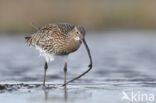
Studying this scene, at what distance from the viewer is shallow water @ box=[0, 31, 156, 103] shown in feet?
44.9

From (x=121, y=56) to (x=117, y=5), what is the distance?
36.5ft

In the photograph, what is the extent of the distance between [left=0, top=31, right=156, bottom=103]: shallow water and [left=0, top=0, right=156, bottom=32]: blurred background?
3.16 ft

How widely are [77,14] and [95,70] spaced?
36.5ft

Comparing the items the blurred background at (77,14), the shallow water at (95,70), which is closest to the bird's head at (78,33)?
the shallow water at (95,70)

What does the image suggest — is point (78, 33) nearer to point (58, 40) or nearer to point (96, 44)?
point (58, 40)

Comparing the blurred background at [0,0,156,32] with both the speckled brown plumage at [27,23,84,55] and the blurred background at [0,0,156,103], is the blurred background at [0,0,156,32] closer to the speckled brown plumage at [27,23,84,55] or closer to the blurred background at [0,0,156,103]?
the blurred background at [0,0,156,103]

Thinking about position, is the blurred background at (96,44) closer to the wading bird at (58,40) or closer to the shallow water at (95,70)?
the shallow water at (95,70)

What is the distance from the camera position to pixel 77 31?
49.6 feet

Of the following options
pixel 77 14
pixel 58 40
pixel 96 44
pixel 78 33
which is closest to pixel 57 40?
pixel 58 40

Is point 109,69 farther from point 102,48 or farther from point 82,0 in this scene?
point 82,0

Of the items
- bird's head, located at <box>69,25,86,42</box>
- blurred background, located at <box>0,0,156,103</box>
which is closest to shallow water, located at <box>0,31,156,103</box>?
blurred background, located at <box>0,0,156,103</box>

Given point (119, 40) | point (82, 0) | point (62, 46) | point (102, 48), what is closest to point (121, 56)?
point (102, 48)

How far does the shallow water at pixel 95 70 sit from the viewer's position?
1369 centimetres

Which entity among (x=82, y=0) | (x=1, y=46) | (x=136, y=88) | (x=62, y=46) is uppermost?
(x=82, y=0)
